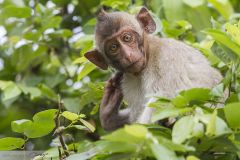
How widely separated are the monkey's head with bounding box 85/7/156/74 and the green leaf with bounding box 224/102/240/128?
2.13 m

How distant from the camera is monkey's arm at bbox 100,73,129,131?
5825mm

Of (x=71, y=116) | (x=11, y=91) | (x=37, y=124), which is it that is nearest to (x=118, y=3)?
(x=11, y=91)

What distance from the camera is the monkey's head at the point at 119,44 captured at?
18.4ft

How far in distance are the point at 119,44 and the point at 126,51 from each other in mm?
134

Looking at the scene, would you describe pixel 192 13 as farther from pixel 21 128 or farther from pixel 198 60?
pixel 21 128

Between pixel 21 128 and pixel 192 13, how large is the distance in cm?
325

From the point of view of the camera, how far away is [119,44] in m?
5.68

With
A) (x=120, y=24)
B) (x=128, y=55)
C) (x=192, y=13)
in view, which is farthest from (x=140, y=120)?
(x=192, y=13)

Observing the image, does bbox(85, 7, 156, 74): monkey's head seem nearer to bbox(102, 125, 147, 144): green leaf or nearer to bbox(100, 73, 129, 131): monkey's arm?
bbox(100, 73, 129, 131): monkey's arm

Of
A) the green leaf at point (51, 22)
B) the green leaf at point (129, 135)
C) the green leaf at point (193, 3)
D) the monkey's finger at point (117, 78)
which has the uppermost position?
the green leaf at point (129, 135)

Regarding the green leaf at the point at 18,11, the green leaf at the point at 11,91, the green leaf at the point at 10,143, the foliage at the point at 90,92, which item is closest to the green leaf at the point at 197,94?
the foliage at the point at 90,92

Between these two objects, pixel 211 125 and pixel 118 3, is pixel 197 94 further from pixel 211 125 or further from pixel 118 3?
pixel 118 3

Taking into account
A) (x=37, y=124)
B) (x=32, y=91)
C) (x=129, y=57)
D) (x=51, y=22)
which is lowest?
(x=32, y=91)

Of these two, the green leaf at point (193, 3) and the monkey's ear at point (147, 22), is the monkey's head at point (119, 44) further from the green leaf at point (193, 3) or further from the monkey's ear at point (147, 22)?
the green leaf at point (193, 3)
